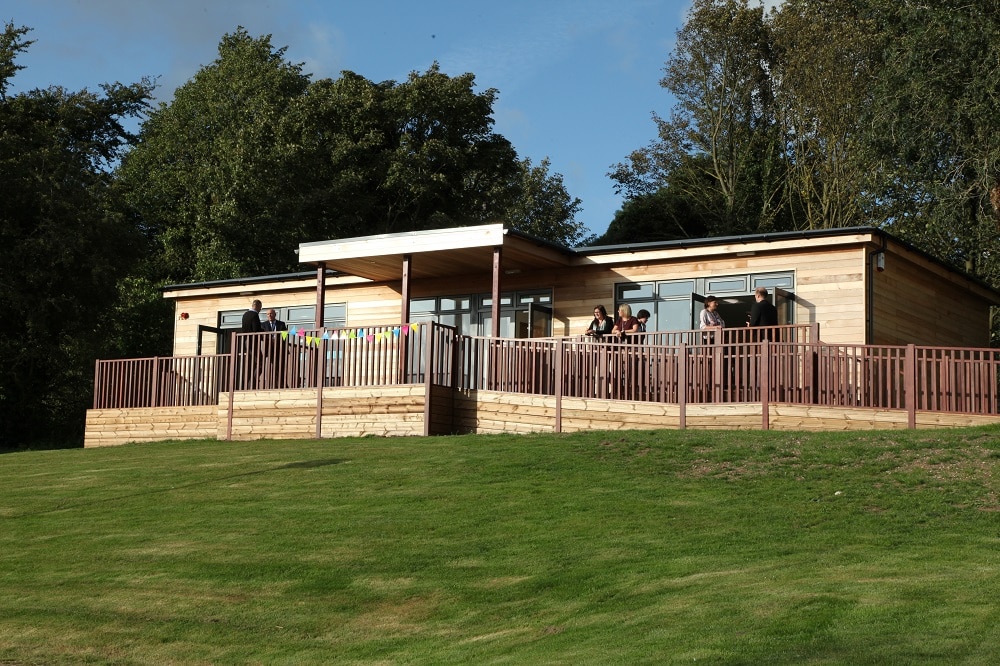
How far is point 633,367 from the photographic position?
66.9 feet

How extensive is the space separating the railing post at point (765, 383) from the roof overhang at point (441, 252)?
5.72m

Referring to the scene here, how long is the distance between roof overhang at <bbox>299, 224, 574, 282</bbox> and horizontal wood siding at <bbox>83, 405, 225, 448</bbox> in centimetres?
373

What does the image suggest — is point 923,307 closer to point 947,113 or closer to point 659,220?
point 947,113

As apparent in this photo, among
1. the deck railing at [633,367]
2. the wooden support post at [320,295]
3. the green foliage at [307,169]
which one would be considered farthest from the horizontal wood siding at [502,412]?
the green foliage at [307,169]

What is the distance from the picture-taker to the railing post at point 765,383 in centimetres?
1934

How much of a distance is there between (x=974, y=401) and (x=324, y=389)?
1109cm

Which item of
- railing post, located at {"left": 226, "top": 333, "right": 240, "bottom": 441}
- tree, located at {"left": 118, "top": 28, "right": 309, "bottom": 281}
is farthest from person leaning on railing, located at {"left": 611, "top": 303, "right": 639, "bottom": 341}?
tree, located at {"left": 118, "top": 28, "right": 309, "bottom": 281}

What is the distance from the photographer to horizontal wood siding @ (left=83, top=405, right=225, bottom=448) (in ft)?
80.6

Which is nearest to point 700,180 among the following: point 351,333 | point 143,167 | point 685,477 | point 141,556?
point 143,167

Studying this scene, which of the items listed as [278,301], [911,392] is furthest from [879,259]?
[278,301]

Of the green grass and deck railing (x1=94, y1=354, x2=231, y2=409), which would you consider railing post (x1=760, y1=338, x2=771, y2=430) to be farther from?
deck railing (x1=94, y1=354, x2=231, y2=409)

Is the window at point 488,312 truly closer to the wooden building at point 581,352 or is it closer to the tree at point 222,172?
the wooden building at point 581,352

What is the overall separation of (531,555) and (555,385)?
9516mm

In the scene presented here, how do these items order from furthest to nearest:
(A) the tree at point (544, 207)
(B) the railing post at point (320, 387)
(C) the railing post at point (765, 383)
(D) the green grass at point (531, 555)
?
(A) the tree at point (544, 207), (B) the railing post at point (320, 387), (C) the railing post at point (765, 383), (D) the green grass at point (531, 555)
